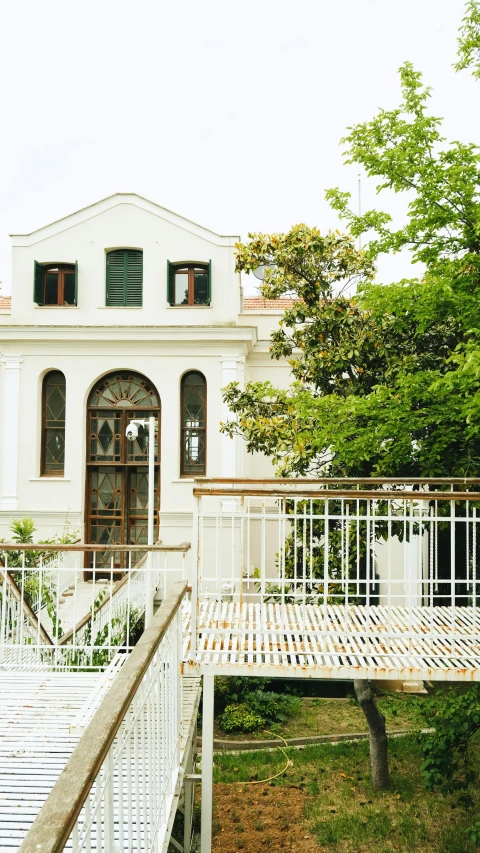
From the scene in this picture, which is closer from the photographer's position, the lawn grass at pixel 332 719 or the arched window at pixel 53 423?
the lawn grass at pixel 332 719

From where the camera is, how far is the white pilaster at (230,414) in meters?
14.9

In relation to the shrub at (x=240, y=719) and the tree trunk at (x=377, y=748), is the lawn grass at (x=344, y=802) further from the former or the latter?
the shrub at (x=240, y=719)

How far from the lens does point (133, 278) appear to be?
51.2 feet

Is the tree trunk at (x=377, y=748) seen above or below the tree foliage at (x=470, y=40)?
below

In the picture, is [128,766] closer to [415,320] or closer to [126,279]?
[415,320]

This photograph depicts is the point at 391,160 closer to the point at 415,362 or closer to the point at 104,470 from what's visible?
the point at 415,362

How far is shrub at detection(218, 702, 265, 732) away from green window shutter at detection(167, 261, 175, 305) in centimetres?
924

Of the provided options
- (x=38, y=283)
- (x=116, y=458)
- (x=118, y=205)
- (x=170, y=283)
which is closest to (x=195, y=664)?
(x=116, y=458)

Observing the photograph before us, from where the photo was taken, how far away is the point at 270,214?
27.2m

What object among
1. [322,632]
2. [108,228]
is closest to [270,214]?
[108,228]

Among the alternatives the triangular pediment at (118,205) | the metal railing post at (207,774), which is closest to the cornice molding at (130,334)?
the triangular pediment at (118,205)

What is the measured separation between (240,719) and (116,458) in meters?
7.38

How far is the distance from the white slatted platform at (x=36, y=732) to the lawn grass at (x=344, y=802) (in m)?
2.74

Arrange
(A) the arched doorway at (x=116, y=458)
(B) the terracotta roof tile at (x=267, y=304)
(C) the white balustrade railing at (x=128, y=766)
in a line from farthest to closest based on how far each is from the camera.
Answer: (B) the terracotta roof tile at (x=267, y=304), (A) the arched doorway at (x=116, y=458), (C) the white balustrade railing at (x=128, y=766)
